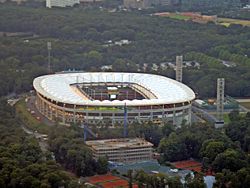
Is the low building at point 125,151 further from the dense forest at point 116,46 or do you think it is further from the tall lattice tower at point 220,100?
the dense forest at point 116,46

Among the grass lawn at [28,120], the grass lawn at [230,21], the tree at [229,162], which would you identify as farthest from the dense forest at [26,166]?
the grass lawn at [230,21]

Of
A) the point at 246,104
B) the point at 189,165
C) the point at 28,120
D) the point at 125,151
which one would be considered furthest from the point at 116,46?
the point at 189,165

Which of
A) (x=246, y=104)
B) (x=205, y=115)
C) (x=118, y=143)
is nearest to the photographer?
(x=118, y=143)

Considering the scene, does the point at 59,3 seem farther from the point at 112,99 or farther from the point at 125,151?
the point at 125,151

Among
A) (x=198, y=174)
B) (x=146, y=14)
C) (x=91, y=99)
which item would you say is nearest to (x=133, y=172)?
(x=198, y=174)

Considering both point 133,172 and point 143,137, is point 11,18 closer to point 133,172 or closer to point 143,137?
point 143,137

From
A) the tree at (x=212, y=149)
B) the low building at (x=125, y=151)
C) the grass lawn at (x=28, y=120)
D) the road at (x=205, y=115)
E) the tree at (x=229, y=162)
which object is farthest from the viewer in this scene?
the road at (x=205, y=115)
